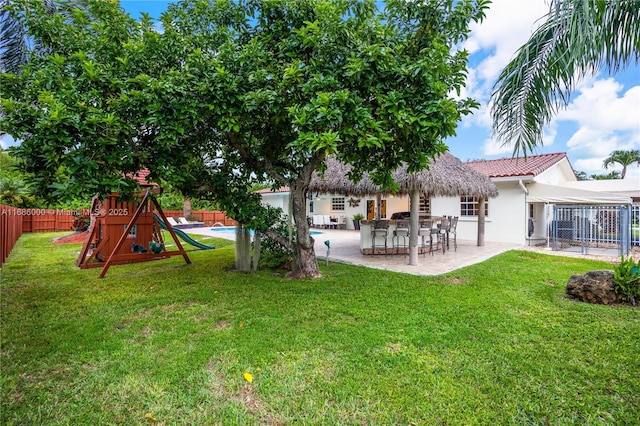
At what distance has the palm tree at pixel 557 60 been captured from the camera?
12.6 feet

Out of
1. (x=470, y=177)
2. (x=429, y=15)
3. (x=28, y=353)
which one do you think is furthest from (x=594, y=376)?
(x=470, y=177)

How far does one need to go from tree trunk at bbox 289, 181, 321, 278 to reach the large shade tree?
1.90 meters

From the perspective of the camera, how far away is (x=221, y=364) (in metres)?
3.55

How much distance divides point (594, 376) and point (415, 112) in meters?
3.99

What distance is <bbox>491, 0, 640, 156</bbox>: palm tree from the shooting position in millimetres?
3828

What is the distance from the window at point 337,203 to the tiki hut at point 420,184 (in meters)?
11.7

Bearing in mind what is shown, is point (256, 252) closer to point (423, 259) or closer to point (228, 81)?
point (228, 81)

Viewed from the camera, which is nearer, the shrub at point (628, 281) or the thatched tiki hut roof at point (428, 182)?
the shrub at point (628, 281)

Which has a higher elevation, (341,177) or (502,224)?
(341,177)

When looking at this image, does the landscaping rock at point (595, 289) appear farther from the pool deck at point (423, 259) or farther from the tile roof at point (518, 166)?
the tile roof at point (518, 166)

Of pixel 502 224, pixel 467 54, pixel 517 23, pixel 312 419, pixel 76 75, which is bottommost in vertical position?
pixel 312 419

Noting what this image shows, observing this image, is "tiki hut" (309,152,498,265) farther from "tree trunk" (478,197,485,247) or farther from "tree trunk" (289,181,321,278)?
"tree trunk" (289,181,321,278)

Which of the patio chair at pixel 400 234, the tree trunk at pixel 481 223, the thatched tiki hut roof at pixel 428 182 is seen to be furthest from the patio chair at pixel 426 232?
the tree trunk at pixel 481 223

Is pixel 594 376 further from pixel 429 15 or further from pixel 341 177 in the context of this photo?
pixel 341 177
